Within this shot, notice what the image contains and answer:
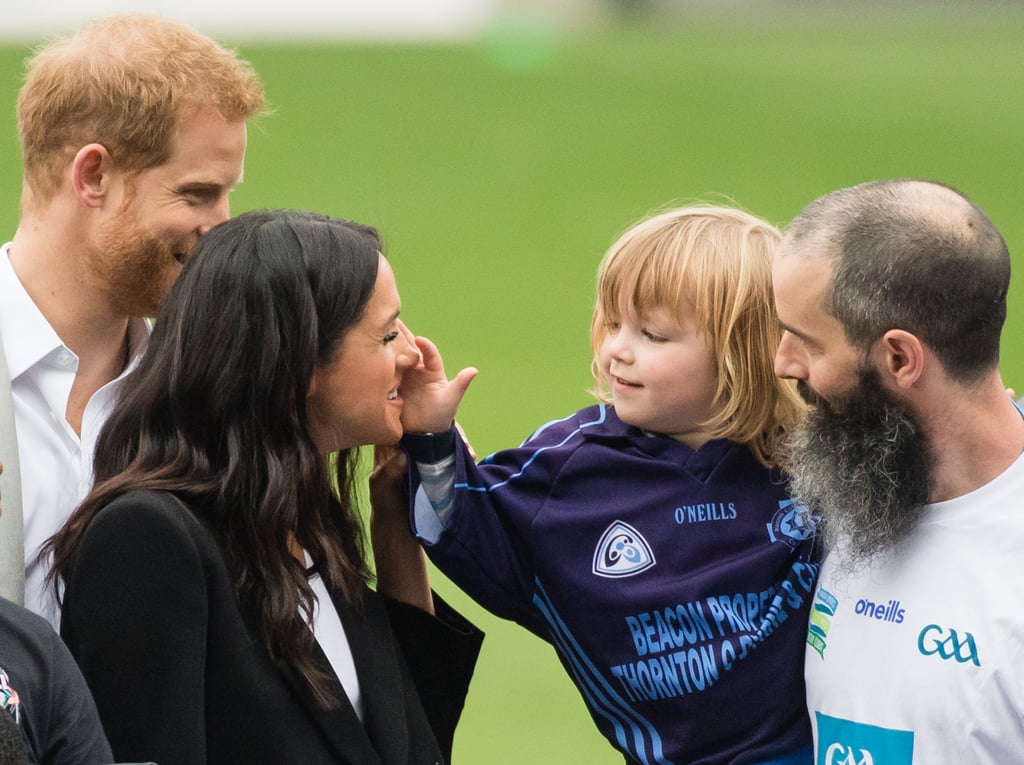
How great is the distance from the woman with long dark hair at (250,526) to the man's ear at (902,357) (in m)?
0.76

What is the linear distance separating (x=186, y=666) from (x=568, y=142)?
65.7ft

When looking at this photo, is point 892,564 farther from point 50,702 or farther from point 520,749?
point 520,749

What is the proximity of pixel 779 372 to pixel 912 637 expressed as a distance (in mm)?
465

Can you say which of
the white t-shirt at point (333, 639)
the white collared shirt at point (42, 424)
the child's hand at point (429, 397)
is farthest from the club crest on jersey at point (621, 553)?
the white collared shirt at point (42, 424)

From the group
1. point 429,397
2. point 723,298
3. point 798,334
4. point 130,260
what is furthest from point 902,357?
point 130,260

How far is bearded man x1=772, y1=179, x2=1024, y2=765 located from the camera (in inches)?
92.1

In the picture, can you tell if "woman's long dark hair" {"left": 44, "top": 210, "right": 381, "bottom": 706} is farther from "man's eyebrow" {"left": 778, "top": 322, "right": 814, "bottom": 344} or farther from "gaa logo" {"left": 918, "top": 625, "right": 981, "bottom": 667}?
"gaa logo" {"left": 918, "top": 625, "right": 981, "bottom": 667}

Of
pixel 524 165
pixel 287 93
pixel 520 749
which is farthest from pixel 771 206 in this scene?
pixel 520 749

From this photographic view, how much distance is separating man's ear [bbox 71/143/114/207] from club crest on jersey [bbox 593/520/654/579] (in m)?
1.05

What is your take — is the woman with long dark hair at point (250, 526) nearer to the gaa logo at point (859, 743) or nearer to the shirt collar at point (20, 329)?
the shirt collar at point (20, 329)

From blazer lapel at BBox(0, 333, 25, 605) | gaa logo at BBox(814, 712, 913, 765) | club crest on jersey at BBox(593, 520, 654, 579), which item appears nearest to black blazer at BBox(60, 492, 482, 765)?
blazer lapel at BBox(0, 333, 25, 605)

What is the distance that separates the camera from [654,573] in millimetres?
2625

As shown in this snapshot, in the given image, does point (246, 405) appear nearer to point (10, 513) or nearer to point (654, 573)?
point (10, 513)

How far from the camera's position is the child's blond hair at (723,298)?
8.79ft
